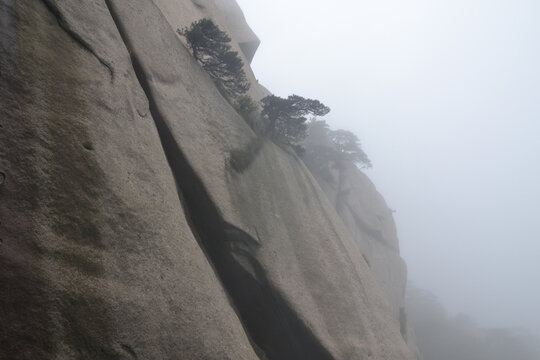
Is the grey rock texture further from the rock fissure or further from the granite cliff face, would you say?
the rock fissure

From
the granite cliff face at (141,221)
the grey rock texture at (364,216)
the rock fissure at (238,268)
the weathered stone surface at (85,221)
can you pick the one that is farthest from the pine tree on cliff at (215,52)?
the grey rock texture at (364,216)

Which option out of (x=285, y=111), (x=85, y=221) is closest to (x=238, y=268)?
(x=85, y=221)

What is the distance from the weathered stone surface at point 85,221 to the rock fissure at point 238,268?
1745 mm

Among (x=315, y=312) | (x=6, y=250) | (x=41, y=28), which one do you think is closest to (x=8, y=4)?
(x=41, y=28)

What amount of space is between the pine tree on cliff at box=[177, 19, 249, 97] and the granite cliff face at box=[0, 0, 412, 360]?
2.01 m

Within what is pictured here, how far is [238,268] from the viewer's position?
43.2 feet

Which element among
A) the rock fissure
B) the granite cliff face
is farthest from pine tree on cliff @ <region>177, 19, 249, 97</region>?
the rock fissure

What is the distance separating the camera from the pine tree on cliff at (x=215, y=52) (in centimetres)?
1827

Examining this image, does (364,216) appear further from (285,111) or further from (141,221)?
(141,221)

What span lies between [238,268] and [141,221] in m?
5.56

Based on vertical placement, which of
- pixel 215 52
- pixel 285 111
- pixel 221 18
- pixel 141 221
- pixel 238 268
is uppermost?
pixel 221 18

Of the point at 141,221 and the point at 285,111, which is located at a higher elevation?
the point at 285,111

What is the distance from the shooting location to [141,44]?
46.1ft

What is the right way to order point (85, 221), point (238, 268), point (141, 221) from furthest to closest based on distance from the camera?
point (238, 268) < point (141, 221) < point (85, 221)
